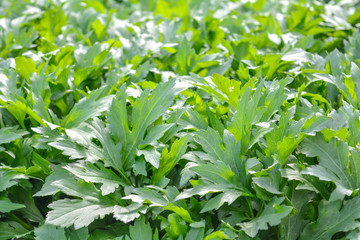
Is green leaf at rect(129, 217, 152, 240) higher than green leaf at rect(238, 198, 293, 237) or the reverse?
the reverse

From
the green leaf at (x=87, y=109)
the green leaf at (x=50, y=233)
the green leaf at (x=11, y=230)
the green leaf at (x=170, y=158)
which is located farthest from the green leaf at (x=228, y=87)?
the green leaf at (x=11, y=230)

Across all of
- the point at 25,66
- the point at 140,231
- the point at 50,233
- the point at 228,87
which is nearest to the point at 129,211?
the point at 140,231

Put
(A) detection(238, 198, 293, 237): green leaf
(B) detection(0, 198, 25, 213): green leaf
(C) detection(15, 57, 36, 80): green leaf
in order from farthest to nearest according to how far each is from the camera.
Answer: (C) detection(15, 57, 36, 80): green leaf < (B) detection(0, 198, 25, 213): green leaf < (A) detection(238, 198, 293, 237): green leaf

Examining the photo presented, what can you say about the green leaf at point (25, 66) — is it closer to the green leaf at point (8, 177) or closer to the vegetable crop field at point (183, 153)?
the vegetable crop field at point (183, 153)

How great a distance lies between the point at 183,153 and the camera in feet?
5.44

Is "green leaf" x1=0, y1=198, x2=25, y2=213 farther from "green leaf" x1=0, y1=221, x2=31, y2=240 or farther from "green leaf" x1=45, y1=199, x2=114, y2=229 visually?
"green leaf" x1=45, y1=199, x2=114, y2=229

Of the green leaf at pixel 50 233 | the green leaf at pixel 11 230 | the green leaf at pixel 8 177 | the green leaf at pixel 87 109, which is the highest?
the green leaf at pixel 87 109

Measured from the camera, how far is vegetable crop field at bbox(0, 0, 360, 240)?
152 cm

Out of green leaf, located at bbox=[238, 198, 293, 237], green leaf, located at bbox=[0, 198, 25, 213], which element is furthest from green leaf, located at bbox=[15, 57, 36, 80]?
green leaf, located at bbox=[238, 198, 293, 237]

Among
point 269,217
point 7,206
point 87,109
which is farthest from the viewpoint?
point 87,109

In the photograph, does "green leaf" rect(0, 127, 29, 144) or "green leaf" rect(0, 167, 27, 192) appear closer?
"green leaf" rect(0, 167, 27, 192)

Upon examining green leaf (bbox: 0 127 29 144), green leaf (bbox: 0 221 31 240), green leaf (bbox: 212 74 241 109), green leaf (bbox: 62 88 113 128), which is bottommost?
green leaf (bbox: 0 221 31 240)

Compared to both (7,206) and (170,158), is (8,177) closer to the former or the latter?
(7,206)

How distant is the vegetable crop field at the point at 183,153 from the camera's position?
1.52 meters
